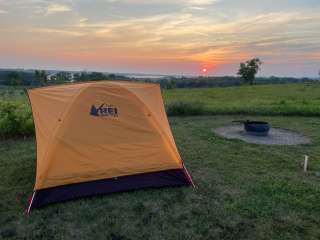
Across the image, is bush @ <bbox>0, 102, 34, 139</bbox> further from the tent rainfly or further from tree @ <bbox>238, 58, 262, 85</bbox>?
tree @ <bbox>238, 58, 262, 85</bbox>

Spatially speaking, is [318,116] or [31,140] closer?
[31,140]

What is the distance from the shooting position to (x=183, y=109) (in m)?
13.2

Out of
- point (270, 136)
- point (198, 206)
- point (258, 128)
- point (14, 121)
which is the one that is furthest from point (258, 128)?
point (14, 121)

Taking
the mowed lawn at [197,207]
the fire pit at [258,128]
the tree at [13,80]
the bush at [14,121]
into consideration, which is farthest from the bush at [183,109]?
the tree at [13,80]

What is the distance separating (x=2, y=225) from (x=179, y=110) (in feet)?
32.5

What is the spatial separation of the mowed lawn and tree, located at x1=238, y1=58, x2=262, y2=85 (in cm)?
6119

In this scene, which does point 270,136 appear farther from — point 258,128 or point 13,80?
point 13,80

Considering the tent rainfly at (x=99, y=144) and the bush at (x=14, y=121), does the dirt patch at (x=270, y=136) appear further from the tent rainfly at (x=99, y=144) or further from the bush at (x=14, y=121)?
the bush at (x=14, y=121)

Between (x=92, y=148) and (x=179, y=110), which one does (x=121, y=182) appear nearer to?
(x=92, y=148)

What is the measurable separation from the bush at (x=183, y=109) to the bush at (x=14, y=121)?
6.12m

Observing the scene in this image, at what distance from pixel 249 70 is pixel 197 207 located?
213 ft

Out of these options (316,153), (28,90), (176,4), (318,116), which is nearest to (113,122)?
(28,90)

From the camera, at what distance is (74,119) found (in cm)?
464

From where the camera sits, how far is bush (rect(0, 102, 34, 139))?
8.27 metres
